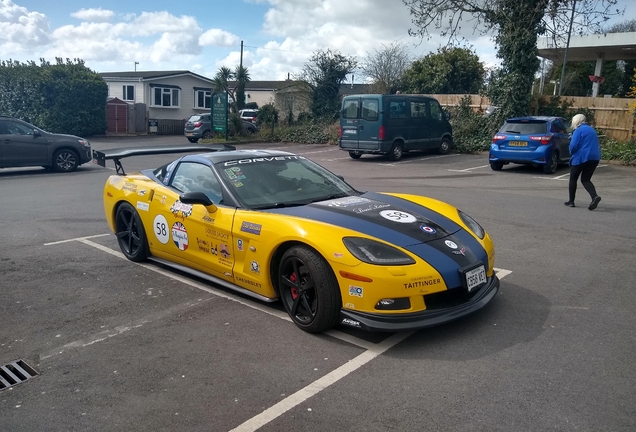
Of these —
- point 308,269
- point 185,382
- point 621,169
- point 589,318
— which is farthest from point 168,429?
point 621,169

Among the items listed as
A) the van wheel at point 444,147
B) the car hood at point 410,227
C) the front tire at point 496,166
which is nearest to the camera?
the car hood at point 410,227

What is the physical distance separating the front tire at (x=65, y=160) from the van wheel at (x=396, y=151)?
1022 centimetres

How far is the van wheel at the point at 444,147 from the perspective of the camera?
867 inches

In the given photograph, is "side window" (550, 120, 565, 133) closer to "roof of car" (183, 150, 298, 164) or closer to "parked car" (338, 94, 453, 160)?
"parked car" (338, 94, 453, 160)

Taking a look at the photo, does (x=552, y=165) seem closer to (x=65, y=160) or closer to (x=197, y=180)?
(x=197, y=180)

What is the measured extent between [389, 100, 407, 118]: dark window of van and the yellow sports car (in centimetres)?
1385

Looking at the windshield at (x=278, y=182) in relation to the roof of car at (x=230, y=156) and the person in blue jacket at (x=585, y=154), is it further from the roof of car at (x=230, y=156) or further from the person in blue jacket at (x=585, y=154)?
the person in blue jacket at (x=585, y=154)

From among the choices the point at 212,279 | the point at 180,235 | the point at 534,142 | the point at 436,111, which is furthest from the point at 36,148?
the point at 534,142

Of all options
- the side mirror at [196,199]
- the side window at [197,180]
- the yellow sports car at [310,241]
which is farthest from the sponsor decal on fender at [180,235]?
the side mirror at [196,199]

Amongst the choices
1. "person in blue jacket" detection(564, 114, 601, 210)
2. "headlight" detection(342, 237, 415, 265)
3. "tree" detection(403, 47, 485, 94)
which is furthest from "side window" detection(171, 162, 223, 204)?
"tree" detection(403, 47, 485, 94)

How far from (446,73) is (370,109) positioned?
17.2 m

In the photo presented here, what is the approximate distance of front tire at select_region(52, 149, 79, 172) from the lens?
54.4 ft

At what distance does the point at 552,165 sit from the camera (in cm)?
1580

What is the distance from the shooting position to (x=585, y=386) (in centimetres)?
359
